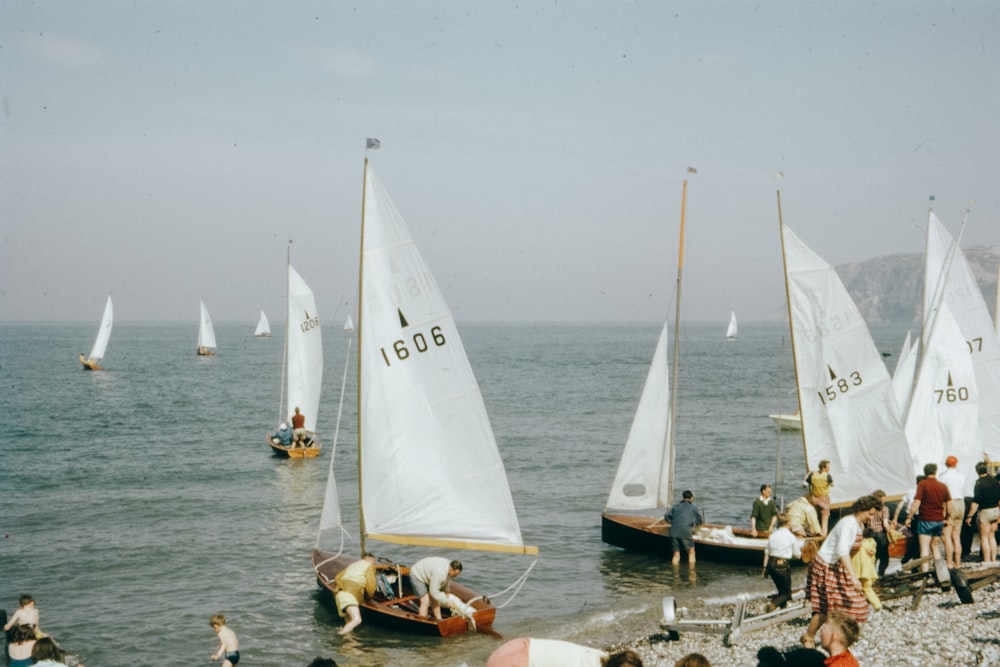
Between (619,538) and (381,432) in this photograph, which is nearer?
(381,432)

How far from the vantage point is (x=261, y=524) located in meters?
26.9

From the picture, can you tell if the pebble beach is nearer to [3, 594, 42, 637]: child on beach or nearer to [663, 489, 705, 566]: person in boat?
[663, 489, 705, 566]: person in boat

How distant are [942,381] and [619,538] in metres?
8.59

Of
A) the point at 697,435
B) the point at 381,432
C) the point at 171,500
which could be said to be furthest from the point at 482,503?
the point at 697,435

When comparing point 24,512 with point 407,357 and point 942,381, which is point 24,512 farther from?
point 942,381

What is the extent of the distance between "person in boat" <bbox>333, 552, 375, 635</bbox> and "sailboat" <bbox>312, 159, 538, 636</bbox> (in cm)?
18

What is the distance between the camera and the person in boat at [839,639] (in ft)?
25.0

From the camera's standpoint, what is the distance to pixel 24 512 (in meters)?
28.6

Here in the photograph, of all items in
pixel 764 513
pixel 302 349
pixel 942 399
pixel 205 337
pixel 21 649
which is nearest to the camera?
pixel 21 649

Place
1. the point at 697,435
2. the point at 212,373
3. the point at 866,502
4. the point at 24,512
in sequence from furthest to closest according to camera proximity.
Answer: the point at 212,373 < the point at 697,435 < the point at 24,512 < the point at 866,502

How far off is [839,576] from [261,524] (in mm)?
19522

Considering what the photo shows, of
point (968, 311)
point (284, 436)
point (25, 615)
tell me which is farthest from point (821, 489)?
point (284, 436)

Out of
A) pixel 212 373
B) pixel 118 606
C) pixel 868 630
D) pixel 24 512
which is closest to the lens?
pixel 868 630

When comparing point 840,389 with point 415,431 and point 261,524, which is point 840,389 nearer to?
point 415,431
